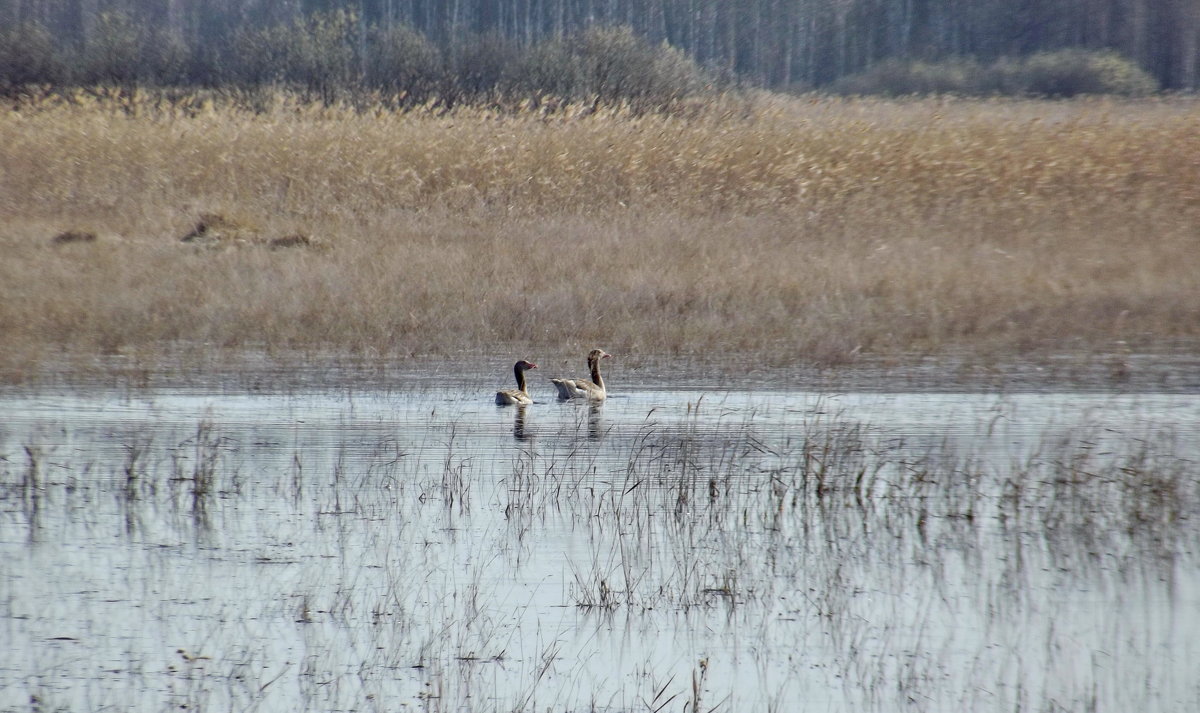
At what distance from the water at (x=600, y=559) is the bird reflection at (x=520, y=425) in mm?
64

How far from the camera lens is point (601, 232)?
683 inches

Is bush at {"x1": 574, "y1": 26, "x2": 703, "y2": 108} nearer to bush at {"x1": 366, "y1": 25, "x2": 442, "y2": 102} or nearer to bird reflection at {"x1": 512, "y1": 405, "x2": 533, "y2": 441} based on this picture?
bush at {"x1": 366, "y1": 25, "x2": 442, "y2": 102}

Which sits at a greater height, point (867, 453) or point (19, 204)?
point (19, 204)

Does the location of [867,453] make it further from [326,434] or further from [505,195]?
[505,195]

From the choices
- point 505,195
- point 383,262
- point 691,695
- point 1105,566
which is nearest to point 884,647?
point 691,695

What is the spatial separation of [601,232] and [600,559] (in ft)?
35.6

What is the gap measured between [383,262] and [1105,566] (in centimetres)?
1030

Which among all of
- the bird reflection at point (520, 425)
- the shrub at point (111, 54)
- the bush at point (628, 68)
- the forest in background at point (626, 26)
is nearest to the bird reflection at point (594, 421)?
the bird reflection at point (520, 425)

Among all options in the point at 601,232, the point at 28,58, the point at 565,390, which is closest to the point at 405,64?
the point at 28,58

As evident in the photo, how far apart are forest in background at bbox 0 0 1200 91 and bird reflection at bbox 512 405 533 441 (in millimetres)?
21603

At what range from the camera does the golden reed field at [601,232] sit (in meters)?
13.6

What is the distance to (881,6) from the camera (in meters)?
48.6

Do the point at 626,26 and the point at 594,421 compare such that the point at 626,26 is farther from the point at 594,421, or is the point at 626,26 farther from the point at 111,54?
the point at 594,421

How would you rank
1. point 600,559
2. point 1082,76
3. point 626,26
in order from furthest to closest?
1. point 1082,76
2. point 626,26
3. point 600,559
